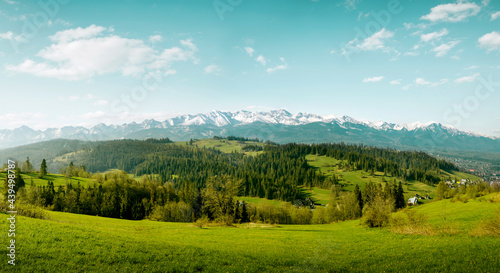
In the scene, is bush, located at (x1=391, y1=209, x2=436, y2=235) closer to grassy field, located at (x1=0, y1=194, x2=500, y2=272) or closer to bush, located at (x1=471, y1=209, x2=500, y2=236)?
bush, located at (x1=471, y1=209, x2=500, y2=236)

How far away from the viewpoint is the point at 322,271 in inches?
651

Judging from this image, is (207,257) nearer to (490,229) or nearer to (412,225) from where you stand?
(412,225)

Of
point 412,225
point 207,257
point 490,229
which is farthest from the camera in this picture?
point 412,225

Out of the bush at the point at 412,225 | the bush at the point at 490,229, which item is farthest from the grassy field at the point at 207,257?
the bush at the point at 412,225

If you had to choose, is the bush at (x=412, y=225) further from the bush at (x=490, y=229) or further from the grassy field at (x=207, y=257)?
the grassy field at (x=207, y=257)

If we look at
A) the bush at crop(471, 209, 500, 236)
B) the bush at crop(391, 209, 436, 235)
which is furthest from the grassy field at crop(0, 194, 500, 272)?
the bush at crop(391, 209, 436, 235)

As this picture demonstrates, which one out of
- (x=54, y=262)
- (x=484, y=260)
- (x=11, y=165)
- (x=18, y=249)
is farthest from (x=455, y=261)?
(x=11, y=165)

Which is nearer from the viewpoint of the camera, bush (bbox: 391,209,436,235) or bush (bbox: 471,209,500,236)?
bush (bbox: 471,209,500,236)

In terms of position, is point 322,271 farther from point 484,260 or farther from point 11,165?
point 11,165

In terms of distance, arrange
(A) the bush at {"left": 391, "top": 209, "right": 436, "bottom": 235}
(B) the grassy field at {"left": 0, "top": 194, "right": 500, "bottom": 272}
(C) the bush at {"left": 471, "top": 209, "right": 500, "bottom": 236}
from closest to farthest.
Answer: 1. (B) the grassy field at {"left": 0, "top": 194, "right": 500, "bottom": 272}
2. (C) the bush at {"left": 471, "top": 209, "right": 500, "bottom": 236}
3. (A) the bush at {"left": 391, "top": 209, "right": 436, "bottom": 235}

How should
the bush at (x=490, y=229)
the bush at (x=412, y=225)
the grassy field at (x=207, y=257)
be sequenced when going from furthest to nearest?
the bush at (x=412, y=225)
the bush at (x=490, y=229)
the grassy field at (x=207, y=257)

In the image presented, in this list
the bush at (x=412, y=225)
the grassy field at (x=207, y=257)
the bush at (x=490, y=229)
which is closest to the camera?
the grassy field at (x=207, y=257)

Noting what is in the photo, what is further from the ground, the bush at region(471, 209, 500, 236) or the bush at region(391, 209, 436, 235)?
the bush at region(471, 209, 500, 236)

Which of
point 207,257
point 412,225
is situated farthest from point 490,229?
point 207,257
